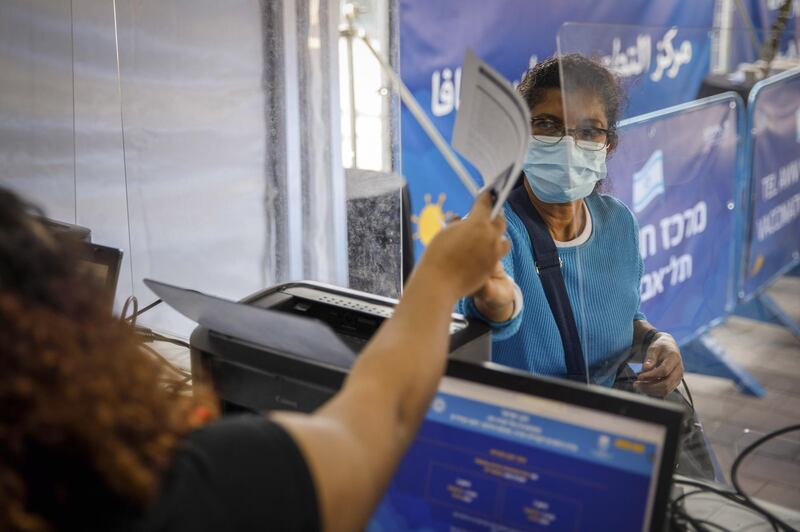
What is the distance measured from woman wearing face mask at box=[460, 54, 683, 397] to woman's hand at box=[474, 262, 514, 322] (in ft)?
0.82

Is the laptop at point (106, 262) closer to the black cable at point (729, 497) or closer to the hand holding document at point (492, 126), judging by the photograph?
the hand holding document at point (492, 126)

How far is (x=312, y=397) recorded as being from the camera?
0.97 meters

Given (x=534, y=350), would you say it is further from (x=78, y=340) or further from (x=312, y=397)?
(x=78, y=340)

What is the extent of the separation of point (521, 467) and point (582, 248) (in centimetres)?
67

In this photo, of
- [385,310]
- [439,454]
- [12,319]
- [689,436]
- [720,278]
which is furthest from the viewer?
[720,278]

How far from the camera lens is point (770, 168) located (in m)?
1.78

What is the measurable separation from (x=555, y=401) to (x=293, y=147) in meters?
1.35

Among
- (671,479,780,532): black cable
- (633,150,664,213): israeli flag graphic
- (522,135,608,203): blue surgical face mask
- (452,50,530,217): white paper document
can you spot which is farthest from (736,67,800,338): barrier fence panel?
(452,50,530,217): white paper document

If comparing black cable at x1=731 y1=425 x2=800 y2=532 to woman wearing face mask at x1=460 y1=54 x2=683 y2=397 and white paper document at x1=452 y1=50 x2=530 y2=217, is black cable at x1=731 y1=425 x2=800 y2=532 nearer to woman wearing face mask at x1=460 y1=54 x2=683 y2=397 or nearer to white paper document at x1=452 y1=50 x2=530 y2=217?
woman wearing face mask at x1=460 y1=54 x2=683 y2=397

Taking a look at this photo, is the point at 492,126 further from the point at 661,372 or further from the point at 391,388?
the point at 661,372

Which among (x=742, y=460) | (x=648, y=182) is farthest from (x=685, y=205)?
(x=742, y=460)

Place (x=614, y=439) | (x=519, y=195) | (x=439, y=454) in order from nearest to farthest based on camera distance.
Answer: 1. (x=614, y=439)
2. (x=439, y=454)
3. (x=519, y=195)

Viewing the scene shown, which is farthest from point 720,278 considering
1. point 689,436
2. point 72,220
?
point 72,220

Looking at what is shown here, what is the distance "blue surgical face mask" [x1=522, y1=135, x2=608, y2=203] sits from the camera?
4.51 ft
